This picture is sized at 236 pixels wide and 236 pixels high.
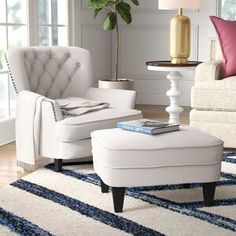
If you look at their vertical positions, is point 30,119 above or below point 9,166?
above

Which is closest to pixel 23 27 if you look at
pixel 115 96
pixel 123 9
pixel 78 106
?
pixel 123 9

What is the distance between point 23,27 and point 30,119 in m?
1.43

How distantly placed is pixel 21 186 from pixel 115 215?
72 cm

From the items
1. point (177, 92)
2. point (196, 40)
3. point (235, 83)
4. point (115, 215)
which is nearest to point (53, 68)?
point (177, 92)

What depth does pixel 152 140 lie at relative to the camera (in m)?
2.54

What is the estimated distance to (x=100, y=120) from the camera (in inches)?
129

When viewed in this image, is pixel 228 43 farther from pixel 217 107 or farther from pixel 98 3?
pixel 98 3

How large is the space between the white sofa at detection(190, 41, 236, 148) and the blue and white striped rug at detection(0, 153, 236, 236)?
71cm

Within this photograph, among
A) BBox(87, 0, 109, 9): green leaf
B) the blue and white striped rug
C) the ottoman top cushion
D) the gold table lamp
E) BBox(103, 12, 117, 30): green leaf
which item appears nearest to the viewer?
the blue and white striped rug

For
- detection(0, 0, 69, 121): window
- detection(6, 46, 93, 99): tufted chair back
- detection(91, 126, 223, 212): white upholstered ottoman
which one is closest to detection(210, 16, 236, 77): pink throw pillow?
detection(6, 46, 93, 99): tufted chair back

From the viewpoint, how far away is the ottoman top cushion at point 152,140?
8.19 feet

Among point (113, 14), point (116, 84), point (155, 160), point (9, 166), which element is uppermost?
point (113, 14)

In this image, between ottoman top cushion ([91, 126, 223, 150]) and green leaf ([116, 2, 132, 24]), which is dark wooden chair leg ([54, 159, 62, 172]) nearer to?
ottoman top cushion ([91, 126, 223, 150])

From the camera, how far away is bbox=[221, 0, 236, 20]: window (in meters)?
5.81
